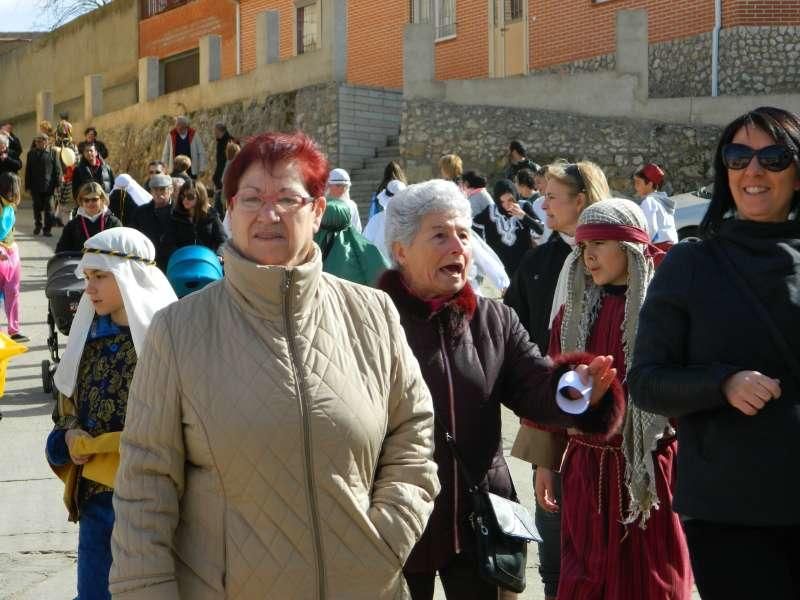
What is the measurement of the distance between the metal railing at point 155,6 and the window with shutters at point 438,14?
35.6 ft

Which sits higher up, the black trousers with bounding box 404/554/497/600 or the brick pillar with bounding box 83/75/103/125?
the brick pillar with bounding box 83/75/103/125

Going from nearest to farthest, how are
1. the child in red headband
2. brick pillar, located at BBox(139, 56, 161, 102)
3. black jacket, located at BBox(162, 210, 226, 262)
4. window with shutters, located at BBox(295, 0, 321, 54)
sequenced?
1. black jacket, located at BBox(162, 210, 226, 262)
2. the child in red headband
3. window with shutters, located at BBox(295, 0, 321, 54)
4. brick pillar, located at BBox(139, 56, 161, 102)

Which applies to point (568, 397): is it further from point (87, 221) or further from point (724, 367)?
point (87, 221)

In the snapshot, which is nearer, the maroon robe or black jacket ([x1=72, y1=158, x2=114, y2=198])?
the maroon robe

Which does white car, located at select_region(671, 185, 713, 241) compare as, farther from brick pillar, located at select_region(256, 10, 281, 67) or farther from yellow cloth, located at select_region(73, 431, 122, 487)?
yellow cloth, located at select_region(73, 431, 122, 487)

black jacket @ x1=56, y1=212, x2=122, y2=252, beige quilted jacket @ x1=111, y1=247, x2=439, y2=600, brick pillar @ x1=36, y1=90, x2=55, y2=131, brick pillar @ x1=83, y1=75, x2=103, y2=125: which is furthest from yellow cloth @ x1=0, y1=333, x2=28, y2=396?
brick pillar @ x1=36, y1=90, x2=55, y2=131

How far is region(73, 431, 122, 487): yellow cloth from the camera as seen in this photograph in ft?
15.6

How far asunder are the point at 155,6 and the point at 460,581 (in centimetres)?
3622

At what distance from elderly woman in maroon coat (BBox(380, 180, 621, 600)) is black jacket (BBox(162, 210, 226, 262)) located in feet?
24.2

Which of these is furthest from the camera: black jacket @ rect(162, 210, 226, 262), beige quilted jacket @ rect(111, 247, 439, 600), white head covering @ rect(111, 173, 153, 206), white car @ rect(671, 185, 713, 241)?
white car @ rect(671, 185, 713, 241)

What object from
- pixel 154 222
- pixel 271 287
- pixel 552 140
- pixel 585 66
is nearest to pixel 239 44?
pixel 585 66

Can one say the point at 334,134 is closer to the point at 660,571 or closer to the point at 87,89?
the point at 87,89

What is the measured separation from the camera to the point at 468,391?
4.14 metres

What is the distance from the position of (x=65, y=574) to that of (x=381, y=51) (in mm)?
23718
